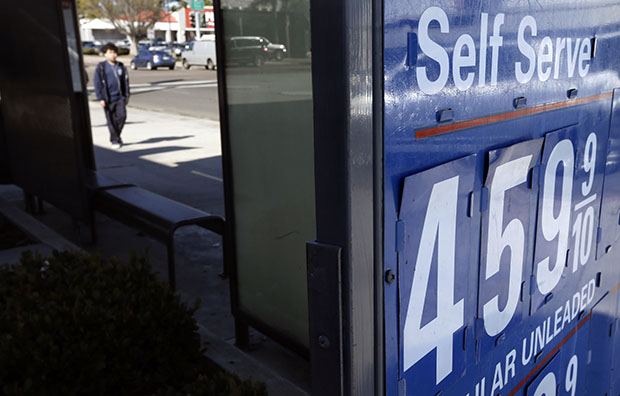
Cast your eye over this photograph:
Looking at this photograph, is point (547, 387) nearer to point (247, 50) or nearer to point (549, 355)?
point (549, 355)

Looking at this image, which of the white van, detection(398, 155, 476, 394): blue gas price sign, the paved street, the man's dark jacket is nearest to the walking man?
the man's dark jacket

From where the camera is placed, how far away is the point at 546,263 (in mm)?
1940

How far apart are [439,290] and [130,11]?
196 feet

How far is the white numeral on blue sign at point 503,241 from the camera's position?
5.28 feet

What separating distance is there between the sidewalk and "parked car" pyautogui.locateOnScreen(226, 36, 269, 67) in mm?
1677

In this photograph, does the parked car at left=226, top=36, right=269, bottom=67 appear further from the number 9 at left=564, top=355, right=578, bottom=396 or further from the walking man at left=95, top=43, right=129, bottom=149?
the walking man at left=95, top=43, right=129, bottom=149

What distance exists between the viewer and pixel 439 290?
4.65 feet

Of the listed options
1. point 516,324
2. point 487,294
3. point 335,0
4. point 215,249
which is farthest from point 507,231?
point 215,249

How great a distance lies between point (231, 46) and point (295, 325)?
169 cm

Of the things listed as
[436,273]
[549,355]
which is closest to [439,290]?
[436,273]

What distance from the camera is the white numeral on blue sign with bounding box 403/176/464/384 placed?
1342 millimetres

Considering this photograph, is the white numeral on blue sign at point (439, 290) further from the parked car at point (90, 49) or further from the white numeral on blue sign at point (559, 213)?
the parked car at point (90, 49)

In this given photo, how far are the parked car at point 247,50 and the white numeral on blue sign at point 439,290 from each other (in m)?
2.26

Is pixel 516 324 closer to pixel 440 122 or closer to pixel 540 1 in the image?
pixel 440 122
